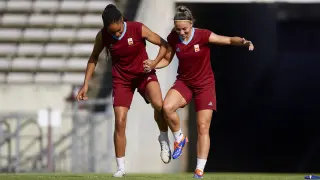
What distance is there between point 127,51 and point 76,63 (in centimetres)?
1203

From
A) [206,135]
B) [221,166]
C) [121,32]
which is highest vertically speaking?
[121,32]

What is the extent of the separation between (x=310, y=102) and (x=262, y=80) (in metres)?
2.30

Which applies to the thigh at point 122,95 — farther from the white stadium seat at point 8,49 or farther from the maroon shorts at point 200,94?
the white stadium seat at point 8,49

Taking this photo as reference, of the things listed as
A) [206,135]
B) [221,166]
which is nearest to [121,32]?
[206,135]

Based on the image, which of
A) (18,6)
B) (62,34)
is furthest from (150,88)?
(18,6)

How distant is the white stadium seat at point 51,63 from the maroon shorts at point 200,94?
470 inches

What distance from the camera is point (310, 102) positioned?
30172 millimetres

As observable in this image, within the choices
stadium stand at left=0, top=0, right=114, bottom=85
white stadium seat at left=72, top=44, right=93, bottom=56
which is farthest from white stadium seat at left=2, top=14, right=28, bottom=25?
white stadium seat at left=72, top=44, right=93, bottom=56

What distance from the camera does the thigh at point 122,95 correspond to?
13.0 meters

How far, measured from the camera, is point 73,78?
24.6 meters

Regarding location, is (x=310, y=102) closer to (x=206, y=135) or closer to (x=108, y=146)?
(x=108, y=146)

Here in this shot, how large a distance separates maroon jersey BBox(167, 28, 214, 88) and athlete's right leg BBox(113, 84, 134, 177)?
699mm

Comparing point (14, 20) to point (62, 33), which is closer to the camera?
point (62, 33)

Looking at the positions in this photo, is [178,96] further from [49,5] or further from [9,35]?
[49,5]
